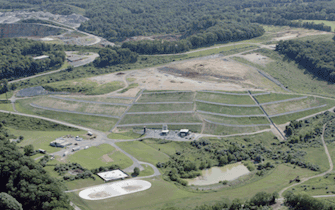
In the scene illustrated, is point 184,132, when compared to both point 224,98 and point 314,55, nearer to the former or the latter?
point 224,98

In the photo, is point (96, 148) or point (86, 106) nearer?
point (96, 148)

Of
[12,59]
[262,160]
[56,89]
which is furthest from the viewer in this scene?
[12,59]

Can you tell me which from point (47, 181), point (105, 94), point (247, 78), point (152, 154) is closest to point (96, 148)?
point (152, 154)

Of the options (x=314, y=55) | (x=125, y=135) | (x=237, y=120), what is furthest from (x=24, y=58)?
(x=314, y=55)

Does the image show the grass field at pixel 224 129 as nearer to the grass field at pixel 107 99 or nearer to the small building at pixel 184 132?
the small building at pixel 184 132

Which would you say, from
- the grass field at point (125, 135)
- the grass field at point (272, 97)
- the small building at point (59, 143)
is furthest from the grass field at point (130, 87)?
the grass field at point (272, 97)

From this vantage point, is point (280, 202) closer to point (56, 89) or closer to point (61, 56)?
point (56, 89)
